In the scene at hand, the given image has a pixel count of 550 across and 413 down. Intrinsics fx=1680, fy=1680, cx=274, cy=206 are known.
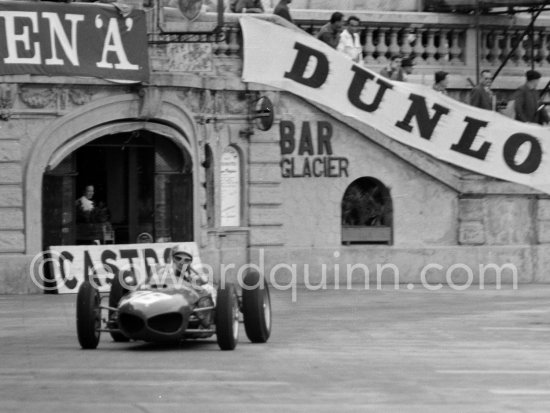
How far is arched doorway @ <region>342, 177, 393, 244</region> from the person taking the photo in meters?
32.2

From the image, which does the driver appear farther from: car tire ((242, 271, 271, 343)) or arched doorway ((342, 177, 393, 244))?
arched doorway ((342, 177, 393, 244))

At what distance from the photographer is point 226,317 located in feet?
65.0

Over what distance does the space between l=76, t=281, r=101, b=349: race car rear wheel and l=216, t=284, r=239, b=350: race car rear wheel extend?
59.8 inches

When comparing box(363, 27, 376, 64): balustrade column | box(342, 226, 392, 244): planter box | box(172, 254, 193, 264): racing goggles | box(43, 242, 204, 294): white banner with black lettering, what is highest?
box(363, 27, 376, 64): balustrade column

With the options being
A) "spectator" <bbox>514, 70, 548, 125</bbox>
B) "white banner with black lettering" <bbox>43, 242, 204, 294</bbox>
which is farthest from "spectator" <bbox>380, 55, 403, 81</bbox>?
"white banner with black lettering" <bbox>43, 242, 204, 294</bbox>

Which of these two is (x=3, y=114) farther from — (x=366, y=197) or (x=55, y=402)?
(x=55, y=402)

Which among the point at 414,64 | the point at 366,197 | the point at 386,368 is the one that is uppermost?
the point at 414,64

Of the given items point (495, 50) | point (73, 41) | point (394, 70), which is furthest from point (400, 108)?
point (73, 41)

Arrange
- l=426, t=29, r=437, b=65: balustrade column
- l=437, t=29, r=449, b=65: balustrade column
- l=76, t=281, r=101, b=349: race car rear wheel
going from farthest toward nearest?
1. l=437, t=29, r=449, b=65: balustrade column
2. l=426, t=29, r=437, b=65: balustrade column
3. l=76, t=281, r=101, b=349: race car rear wheel

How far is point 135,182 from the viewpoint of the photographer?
3147 cm

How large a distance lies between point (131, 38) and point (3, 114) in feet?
8.92

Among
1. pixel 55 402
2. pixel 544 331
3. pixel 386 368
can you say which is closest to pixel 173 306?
pixel 386 368

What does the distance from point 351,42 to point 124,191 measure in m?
5.26

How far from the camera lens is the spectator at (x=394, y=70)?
32.5m
